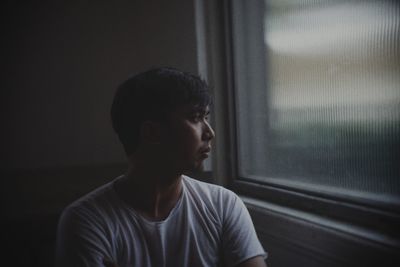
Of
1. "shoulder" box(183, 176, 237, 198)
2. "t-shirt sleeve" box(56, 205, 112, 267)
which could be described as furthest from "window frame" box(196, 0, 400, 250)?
"t-shirt sleeve" box(56, 205, 112, 267)

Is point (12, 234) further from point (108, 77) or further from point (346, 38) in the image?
point (346, 38)

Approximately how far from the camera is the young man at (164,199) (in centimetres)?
101

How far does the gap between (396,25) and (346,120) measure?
0.30m

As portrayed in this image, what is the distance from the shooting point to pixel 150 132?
43.1 inches

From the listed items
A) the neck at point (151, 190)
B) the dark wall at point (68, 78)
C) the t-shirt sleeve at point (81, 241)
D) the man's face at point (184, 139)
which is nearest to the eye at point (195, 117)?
the man's face at point (184, 139)

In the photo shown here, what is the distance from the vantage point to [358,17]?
3.69 feet

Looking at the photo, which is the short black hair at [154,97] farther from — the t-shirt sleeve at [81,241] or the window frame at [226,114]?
the window frame at [226,114]

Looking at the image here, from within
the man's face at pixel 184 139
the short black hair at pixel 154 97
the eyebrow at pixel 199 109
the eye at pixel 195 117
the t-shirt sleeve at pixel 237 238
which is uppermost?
the short black hair at pixel 154 97

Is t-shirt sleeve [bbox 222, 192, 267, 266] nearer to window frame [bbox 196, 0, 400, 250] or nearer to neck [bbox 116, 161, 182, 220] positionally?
neck [bbox 116, 161, 182, 220]

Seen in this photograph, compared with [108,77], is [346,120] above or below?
below

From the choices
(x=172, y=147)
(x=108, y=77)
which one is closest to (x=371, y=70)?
(x=172, y=147)

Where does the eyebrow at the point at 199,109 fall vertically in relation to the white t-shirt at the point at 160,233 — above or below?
above

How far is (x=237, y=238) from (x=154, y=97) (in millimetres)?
445

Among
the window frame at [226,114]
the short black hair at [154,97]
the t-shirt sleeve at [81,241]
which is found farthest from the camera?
the window frame at [226,114]
